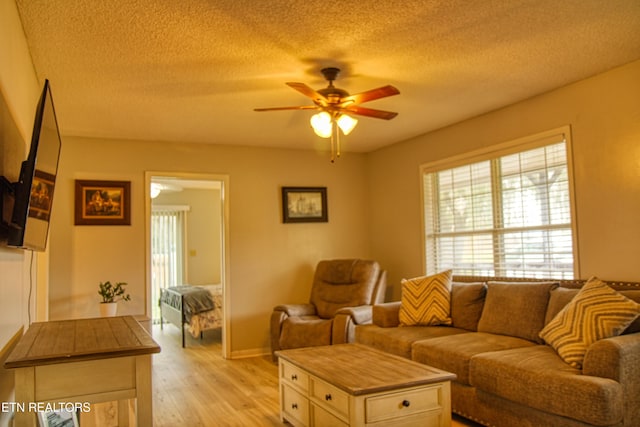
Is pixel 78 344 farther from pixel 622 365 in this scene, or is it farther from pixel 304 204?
pixel 304 204

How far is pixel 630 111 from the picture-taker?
11.2 feet

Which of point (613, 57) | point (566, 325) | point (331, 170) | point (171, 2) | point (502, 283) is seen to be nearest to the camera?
point (171, 2)

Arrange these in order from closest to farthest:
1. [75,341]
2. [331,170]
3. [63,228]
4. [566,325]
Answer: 1. [75,341]
2. [566,325]
3. [63,228]
4. [331,170]

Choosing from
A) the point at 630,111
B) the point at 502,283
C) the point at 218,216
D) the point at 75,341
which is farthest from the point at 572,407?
the point at 218,216

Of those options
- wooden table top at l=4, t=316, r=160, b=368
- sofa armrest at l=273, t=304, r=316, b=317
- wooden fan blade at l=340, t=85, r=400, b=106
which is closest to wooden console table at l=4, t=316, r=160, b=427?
wooden table top at l=4, t=316, r=160, b=368

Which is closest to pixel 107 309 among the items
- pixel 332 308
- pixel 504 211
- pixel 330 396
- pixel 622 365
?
pixel 332 308

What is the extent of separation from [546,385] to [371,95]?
78.2 inches

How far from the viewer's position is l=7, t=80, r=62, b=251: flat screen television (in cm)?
193

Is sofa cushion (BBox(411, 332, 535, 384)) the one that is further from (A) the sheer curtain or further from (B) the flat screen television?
(A) the sheer curtain

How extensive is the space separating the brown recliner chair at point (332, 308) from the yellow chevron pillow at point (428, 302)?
0.48 m

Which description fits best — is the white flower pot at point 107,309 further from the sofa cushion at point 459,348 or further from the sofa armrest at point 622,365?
the sofa armrest at point 622,365

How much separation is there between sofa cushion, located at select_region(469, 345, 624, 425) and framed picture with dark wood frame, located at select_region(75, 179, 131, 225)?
12.3ft

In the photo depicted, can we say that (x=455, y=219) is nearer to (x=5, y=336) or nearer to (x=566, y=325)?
(x=566, y=325)

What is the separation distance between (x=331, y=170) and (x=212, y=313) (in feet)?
7.67
